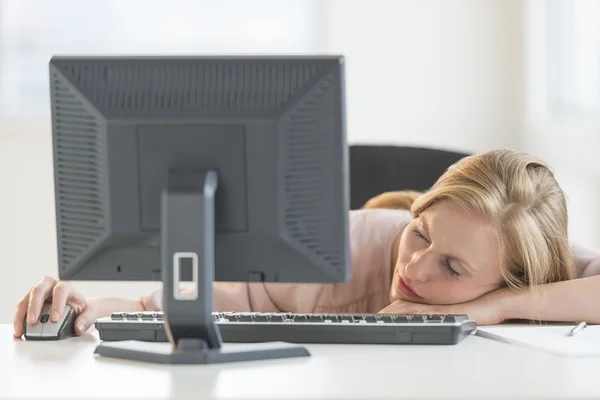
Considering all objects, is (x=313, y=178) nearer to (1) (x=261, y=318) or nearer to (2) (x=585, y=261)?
(1) (x=261, y=318)

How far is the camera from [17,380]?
1.17 metres

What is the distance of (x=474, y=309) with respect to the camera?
1691mm

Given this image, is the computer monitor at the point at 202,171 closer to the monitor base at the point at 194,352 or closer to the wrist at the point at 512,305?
the monitor base at the point at 194,352

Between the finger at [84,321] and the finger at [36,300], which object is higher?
the finger at [36,300]

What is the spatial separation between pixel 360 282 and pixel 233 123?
0.76 meters

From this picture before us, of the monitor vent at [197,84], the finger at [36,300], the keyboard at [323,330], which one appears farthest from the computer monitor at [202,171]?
the finger at [36,300]

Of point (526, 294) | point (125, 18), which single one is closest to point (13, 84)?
point (125, 18)

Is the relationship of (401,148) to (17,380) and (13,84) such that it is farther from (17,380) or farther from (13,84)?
(13,84)

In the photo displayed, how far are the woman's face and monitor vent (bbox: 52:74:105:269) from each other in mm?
592

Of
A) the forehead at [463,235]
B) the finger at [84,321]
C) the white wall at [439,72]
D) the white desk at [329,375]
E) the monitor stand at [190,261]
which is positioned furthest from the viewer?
the white wall at [439,72]

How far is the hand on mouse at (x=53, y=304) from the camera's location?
150 cm

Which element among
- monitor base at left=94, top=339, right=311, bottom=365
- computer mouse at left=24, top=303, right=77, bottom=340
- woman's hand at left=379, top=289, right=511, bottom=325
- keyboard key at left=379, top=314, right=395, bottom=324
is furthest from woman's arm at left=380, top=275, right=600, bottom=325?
computer mouse at left=24, top=303, right=77, bottom=340

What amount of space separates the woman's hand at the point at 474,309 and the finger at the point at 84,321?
0.47 m

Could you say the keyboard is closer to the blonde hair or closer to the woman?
the woman
